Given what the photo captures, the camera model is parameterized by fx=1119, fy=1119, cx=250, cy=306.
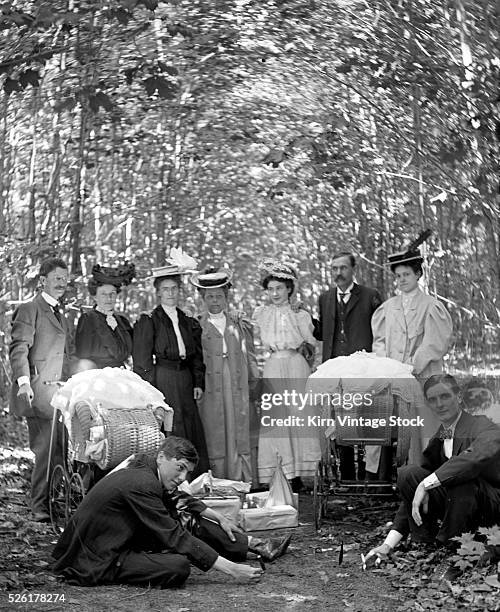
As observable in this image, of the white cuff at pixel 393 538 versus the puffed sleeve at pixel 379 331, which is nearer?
the white cuff at pixel 393 538

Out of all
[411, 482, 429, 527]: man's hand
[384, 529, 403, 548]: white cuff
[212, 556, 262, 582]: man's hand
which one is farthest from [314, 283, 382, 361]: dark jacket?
[212, 556, 262, 582]: man's hand

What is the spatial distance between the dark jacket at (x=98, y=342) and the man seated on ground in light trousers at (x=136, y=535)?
225cm

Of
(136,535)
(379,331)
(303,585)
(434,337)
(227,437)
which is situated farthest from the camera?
(227,437)

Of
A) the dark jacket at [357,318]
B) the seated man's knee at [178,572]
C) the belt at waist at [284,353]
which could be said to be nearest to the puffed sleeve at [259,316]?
the belt at waist at [284,353]

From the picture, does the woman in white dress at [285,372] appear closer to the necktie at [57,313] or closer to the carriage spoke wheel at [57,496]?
the necktie at [57,313]

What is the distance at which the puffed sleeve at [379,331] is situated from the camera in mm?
8352

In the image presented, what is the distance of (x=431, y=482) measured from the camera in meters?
6.01

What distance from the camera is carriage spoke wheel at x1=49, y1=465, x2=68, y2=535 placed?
7050 mm

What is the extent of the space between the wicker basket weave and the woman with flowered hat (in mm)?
1817

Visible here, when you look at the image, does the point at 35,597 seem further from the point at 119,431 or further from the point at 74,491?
the point at 74,491

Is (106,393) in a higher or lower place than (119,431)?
higher

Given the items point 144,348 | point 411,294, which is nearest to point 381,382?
point 411,294

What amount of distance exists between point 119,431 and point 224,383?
2216mm

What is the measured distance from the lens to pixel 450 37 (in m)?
9.13
